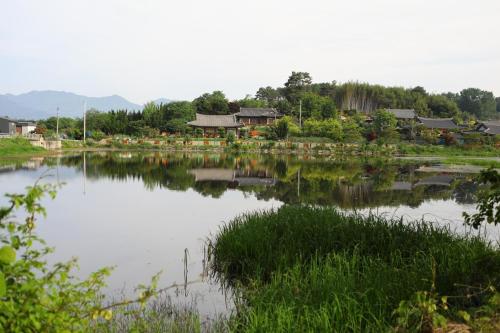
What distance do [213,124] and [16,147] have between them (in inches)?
1238

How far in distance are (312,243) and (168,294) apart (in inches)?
114

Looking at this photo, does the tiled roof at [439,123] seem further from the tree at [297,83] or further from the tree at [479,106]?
the tree at [479,106]

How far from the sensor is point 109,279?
8578mm

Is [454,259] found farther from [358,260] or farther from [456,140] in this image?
[456,140]

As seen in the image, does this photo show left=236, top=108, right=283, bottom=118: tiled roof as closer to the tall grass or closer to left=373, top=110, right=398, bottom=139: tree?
left=373, top=110, right=398, bottom=139: tree

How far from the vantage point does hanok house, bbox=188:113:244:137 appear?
219ft

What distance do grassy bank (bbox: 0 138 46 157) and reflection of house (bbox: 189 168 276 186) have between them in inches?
729

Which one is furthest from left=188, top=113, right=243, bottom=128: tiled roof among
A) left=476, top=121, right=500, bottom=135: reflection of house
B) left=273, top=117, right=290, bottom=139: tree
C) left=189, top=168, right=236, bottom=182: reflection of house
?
left=189, top=168, right=236, bottom=182: reflection of house

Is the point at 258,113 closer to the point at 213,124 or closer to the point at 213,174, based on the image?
the point at 213,124

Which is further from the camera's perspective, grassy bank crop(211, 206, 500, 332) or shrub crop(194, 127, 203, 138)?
shrub crop(194, 127, 203, 138)

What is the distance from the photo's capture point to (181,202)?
1886cm

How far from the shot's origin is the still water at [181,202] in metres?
9.71

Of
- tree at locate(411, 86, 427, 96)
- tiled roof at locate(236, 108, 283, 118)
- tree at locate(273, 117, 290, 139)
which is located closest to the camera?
tree at locate(273, 117, 290, 139)

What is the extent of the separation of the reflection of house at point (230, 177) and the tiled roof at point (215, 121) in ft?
115
